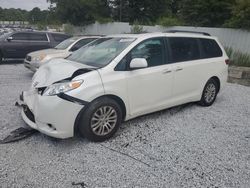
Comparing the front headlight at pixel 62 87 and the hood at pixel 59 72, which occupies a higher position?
the hood at pixel 59 72

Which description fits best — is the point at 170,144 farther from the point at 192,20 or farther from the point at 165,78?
the point at 192,20

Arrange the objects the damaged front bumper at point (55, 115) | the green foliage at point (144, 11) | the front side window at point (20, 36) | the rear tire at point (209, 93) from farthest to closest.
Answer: the green foliage at point (144, 11) < the front side window at point (20, 36) < the rear tire at point (209, 93) < the damaged front bumper at point (55, 115)

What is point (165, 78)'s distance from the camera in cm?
484

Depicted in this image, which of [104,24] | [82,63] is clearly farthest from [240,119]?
[104,24]

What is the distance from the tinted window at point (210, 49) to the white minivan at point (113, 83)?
0.12 ft

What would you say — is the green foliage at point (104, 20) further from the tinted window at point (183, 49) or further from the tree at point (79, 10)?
the tinted window at point (183, 49)

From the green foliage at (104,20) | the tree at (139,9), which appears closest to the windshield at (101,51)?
the green foliage at (104,20)

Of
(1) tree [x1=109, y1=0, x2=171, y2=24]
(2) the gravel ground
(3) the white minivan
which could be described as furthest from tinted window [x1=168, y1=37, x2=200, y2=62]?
(1) tree [x1=109, y1=0, x2=171, y2=24]

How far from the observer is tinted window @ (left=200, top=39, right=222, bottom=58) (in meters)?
5.81

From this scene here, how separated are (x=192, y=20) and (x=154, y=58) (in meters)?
11.9

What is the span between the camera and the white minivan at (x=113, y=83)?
377 cm

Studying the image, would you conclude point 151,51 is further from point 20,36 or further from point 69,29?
point 69,29

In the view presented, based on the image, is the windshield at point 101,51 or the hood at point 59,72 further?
the windshield at point 101,51

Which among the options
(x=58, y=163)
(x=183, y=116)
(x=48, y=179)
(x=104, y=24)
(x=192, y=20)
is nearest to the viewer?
(x=48, y=179)
